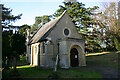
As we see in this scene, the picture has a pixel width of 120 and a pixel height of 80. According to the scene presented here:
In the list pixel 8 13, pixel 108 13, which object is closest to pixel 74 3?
pixel 108 13

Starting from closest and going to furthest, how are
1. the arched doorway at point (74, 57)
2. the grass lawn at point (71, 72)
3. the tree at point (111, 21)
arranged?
the grass lawn at point (71, 72) < the arched doorway at point (74, 57) < the tree at point (111, 21)

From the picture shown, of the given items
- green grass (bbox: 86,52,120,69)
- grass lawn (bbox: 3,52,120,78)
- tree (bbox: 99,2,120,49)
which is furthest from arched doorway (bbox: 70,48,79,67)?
tree (bbox: 99,2,120,49)

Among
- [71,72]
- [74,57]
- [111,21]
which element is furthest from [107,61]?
[111,21]

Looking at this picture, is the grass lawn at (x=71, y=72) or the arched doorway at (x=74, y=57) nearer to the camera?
the grass lawn at (x=71, y=72)

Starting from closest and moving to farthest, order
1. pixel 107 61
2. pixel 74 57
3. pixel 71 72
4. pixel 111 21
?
pixel 71 72
pixel 74 57
pixel 107 61
pixel 111 21

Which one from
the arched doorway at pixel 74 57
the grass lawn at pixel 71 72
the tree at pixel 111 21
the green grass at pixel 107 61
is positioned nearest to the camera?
the grass lawn at pixel 71 72

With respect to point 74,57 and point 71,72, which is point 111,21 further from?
point 71,72

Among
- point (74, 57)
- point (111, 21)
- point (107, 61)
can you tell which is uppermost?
point (111, 21)

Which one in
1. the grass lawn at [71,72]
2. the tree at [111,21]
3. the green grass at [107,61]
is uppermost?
the tree at [111,21]

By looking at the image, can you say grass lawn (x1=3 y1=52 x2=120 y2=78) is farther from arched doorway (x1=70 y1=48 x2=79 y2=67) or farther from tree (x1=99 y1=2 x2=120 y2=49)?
tree (x1=99 y1=2 x2=120 y2=49)

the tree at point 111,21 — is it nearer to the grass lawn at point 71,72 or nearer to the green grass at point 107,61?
the green grass at point 107,61

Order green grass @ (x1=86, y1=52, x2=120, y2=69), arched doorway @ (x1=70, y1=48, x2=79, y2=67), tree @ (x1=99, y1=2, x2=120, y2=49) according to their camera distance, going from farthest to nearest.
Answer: tree @ (x1=99, y1=2, x2=120, y2=49) → arched doorway @ (x1=70, y1=48, x2=79, y2=67) → green grass @ (x1=86, y1=52, x2=120, y2=69)

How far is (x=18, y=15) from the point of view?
2905 centimetres

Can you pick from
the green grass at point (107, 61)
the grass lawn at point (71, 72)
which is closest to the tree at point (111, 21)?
the green grass at point (107, 61)
